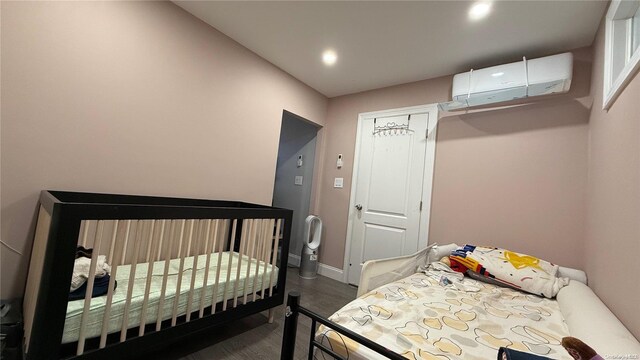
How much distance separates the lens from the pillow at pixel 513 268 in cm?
173

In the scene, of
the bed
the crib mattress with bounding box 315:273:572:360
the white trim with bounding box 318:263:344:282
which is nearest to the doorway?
the white trim with bounding box 318:263:344:282

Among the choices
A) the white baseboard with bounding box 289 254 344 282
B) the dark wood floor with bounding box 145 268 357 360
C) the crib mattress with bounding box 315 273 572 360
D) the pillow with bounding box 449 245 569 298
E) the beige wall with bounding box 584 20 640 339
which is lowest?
the dark wood floor with bounding box 145 268 357 360

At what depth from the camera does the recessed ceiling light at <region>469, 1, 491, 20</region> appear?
173 centimetres

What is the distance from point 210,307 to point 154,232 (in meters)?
0.64

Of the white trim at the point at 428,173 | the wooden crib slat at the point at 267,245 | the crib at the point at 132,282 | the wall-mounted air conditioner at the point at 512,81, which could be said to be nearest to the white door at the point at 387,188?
the white trim at the point at 428,173

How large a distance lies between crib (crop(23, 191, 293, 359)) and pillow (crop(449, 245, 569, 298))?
1.50 meters

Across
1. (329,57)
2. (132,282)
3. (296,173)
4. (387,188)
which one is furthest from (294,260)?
(329,57)

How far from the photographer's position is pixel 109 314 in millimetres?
1203

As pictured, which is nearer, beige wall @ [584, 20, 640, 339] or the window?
beige wall @ [584, 20, 640, 339]

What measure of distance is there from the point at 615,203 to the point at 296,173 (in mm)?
3202

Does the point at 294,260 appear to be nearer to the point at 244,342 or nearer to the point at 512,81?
the point at 244,342

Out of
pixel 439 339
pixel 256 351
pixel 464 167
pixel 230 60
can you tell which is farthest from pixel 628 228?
pixel 230 60

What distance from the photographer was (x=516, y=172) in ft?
7.33

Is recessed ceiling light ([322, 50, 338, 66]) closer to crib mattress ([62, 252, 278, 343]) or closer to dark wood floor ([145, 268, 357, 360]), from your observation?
crib mattress ([62, 252, 278, 343])
